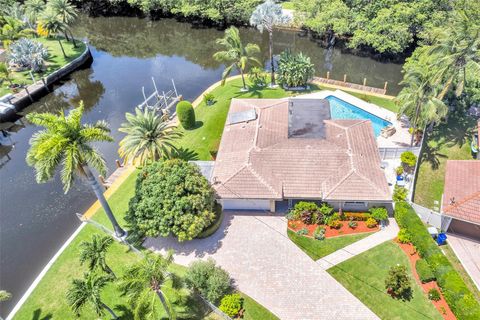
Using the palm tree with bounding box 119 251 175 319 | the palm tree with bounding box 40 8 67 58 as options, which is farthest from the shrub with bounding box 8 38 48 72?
the palm tree with bounding box 119 251 175 319

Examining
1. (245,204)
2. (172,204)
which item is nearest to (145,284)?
(172,204)

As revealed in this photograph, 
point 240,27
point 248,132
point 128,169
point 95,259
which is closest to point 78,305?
point 95,259

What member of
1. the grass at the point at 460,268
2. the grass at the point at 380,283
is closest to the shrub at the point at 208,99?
the grass at the point at 380,283

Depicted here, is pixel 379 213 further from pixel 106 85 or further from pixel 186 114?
pixel 106 85

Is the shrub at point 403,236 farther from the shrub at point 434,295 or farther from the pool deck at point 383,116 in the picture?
the pool deck at point 383,116

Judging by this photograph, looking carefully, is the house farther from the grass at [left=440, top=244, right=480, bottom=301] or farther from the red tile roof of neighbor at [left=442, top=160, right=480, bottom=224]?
the grass at [left=440, top=244, right=480, bottom=301]
